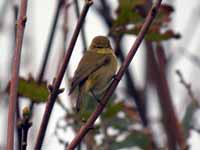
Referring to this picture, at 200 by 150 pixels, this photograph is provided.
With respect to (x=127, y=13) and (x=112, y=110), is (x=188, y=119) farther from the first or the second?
(x=127, y=13)

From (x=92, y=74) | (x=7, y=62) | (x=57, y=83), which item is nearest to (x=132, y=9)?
(x=92, y=74)

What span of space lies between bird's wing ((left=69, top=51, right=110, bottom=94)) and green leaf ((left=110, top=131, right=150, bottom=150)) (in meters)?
0.42

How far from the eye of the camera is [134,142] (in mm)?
2766

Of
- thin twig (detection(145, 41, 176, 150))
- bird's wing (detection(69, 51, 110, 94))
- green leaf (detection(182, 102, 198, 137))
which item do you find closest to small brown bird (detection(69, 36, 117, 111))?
bird's wing (detection(69, 51, 110, 94))

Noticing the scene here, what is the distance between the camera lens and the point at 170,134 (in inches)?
105

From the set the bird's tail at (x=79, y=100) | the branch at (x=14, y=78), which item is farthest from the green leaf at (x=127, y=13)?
the branch at (x=14, y=78)

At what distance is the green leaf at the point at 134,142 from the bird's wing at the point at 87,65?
1.39 feet

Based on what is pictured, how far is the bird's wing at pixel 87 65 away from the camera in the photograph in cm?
244

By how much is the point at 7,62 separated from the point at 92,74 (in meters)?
0.98

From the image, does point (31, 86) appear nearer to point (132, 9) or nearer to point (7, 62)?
point (132, 9)

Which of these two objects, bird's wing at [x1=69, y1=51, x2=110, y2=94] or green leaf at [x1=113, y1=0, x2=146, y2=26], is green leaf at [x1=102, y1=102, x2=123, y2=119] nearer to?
bird's wing at [x1=69, y1=51, x2=110, y2=94]

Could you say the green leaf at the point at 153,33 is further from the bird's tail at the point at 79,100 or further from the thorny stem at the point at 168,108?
the bird's tail at the point at 79,100

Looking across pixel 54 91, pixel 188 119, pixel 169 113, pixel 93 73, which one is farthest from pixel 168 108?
pixel 54 91

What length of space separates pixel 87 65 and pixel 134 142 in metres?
0.51
